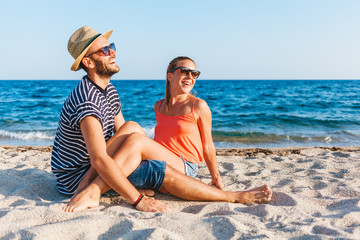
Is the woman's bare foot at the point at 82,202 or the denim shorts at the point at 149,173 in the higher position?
the denim shorts at the point at 149,173

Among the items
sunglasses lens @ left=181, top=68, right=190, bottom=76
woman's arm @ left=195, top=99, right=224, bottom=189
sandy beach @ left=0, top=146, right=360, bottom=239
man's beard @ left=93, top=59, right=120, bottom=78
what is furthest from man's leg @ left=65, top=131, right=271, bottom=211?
sunglasses lens @ left=181, top=68, right=190, bottom=76

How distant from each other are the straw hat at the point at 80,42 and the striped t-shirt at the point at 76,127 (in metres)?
0.19

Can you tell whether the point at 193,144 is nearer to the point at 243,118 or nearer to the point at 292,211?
the point at 292,211

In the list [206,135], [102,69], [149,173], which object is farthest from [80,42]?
[206,135]

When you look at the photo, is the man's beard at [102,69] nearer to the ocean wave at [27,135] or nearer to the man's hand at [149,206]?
the man's hand at [149,206]

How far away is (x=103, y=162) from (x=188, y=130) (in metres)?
1.02

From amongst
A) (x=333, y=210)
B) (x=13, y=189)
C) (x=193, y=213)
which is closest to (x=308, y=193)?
(x=333, y=210)

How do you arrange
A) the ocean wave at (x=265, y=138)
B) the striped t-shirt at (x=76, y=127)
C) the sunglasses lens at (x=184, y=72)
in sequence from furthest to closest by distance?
the ocean wave at (x=265, y=138), the sunglasses lens at (x=184, y=72), the striped t-shirt at (x=76, y=127)

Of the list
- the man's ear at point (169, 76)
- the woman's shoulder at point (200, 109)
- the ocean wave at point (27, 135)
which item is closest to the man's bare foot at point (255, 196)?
the woman's shoulder at point (200, 109)

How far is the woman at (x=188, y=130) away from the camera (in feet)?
10.6

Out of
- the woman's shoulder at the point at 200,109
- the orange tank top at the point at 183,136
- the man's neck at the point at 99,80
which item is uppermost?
the man's neck at the point at 99,80

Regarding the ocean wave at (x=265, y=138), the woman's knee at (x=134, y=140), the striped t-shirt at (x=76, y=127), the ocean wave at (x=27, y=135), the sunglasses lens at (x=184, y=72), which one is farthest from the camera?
the ocean wave at (x=27, y=135)

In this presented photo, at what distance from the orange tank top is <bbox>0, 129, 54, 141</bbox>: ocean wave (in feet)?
19.5

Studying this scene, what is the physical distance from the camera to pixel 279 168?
445 centimetres
